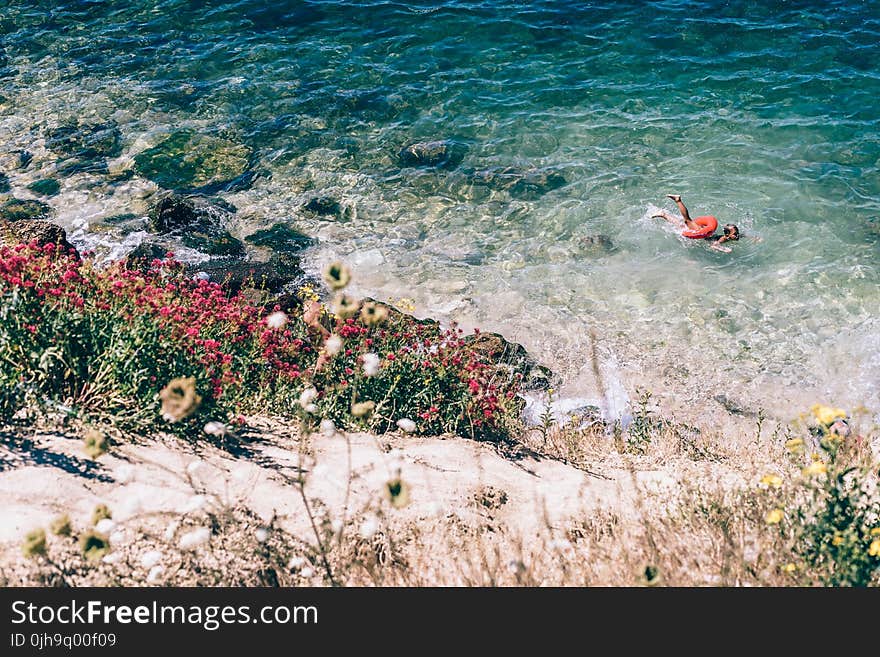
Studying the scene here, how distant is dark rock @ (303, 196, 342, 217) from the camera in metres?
13.8

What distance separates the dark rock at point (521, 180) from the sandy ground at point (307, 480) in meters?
7.94

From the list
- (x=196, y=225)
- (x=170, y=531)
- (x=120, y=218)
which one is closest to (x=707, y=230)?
(x=196, y=225)

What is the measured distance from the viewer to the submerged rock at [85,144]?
15000mm

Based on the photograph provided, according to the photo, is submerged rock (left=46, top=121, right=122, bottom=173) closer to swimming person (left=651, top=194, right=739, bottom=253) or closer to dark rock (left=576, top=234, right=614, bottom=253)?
dark rock (left=576, top=234, right=614, bottom=253)

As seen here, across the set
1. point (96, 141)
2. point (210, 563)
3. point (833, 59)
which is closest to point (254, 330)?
point (210, 563)

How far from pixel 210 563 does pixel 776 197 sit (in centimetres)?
1258

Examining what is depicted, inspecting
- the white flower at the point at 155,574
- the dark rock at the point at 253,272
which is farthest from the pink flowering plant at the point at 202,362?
the dark rock at the point at 253,272

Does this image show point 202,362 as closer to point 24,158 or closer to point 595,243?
point 595,243

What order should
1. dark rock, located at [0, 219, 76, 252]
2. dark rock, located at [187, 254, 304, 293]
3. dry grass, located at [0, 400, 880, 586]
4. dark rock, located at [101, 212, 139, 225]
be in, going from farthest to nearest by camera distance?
dark rock, located at [101, 212, 139, 225] → dark rock, located at [187, 254, 304, 293] → dark rock, located at [0, 219, 76, 252] → dry grass, located at [0, 400, 880, 586]

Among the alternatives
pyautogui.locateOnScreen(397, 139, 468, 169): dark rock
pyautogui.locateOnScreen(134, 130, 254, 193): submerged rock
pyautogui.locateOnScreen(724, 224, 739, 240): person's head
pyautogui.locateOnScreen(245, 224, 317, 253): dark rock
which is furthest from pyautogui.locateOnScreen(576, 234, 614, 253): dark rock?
pyautogui.locateOnScreen(134, 130, 254, 193): submerged rock

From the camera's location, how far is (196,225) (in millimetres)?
13117

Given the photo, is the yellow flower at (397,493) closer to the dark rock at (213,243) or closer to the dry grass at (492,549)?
the dry grass at (492,549)

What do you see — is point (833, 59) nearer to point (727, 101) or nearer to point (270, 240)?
point (727, 101)

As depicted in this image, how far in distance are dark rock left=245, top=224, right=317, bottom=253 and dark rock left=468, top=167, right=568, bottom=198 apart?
3.77 metres
